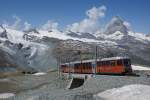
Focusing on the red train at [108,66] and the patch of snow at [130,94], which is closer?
the patch of snow at [130,94]

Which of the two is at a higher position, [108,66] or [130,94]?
[108,66]

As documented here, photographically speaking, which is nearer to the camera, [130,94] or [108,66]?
[130,94]

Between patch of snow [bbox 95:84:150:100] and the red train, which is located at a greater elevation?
the red train

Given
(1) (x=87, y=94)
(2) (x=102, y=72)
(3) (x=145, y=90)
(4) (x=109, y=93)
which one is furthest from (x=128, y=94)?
(2) (x=102, y=72)

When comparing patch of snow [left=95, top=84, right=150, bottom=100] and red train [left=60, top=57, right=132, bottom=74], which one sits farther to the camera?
red train [left=60, top=57, right=132, bottom=74]

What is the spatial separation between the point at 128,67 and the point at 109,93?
85.2 ft

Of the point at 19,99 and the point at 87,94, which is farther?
the point at 19,99

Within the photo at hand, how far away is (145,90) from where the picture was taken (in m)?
38.9

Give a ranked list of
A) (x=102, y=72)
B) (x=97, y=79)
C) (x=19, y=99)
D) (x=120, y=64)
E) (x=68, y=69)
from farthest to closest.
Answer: (x=68, y=69) < (x=102, y=72) < (x=120, y=64) < (x=97, y=79) < (x=19, y=99)

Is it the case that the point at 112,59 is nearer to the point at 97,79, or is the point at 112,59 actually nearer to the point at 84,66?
the point at 97,79

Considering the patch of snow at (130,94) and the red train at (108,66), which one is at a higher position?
the red train at (108,66)

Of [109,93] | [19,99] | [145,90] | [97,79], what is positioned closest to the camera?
[145,90]

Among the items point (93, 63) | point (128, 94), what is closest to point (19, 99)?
point (128, 94)

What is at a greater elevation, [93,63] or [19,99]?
[93,63]
